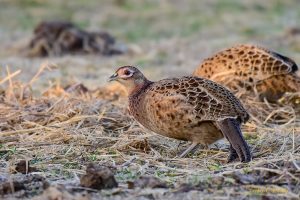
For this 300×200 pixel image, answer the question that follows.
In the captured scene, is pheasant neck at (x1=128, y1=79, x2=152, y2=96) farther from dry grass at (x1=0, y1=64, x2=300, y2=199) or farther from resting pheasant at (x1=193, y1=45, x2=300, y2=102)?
resting pheasant at (x1=193, y1=45, x2=300, y2=102)

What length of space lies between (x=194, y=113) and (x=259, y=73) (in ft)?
9.09

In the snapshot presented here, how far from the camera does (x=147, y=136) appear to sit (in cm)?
756

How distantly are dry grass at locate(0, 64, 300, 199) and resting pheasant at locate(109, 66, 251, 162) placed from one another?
19 cm

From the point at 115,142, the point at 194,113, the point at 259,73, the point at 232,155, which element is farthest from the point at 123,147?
the point at 259,73

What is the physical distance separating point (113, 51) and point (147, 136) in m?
7.63

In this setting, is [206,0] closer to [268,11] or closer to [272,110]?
[268,11]

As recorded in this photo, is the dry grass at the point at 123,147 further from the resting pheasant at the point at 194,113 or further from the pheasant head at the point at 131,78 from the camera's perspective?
the pheasant head at the point at 131,78

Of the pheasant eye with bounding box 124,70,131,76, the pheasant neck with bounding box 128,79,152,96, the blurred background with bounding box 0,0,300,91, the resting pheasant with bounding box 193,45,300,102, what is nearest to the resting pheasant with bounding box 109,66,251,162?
the pheasant neck with bounding box 128,79,152,96

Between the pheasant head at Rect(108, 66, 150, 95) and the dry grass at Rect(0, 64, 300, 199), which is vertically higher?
the pheasant head at Rect(108, 66, 150, 95)

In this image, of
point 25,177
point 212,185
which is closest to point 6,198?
point 25,177

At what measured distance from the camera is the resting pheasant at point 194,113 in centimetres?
691

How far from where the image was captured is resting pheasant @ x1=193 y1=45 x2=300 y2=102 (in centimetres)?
955

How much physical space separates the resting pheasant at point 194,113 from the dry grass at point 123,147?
0.19 meters

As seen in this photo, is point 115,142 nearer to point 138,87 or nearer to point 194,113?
point 138,87
